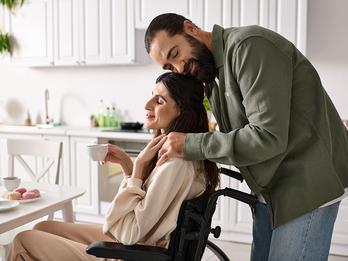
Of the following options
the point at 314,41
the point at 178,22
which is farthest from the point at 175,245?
the point at 314,41

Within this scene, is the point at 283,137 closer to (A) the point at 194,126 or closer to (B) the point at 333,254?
(A) the point at 194,126

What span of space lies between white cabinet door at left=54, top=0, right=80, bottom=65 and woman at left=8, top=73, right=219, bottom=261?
258 centimetres

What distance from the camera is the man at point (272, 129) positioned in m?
1.26

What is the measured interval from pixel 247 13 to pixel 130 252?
2414 millimetres

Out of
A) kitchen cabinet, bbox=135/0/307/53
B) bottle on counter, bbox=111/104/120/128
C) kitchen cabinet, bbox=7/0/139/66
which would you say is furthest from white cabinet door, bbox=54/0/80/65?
kitchen cabinet, bbox=135/0/307/53

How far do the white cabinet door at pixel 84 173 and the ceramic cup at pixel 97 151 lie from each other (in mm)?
2162

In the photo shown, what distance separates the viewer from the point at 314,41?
354 cm

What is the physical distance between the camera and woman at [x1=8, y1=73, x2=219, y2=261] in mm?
1459

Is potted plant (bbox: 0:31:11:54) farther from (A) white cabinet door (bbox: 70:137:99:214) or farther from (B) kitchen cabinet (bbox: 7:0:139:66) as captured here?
(A) white cabinet door (bbox: 70:137:99:214)

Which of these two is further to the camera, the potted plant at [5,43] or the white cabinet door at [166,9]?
the potted plant at [5,43]

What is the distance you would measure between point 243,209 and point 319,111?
2.16 metres

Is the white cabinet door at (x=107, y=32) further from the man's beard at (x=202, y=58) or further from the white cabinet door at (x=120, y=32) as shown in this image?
the man's beard at (x=202, y=58)

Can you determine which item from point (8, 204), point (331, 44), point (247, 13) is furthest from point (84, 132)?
point (331, 44)

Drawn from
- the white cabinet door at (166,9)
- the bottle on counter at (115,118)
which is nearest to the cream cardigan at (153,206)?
the white cabinet door at (166,9)
